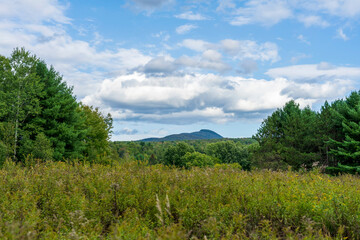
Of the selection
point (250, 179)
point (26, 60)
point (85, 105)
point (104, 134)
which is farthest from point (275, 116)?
point (250, 179)

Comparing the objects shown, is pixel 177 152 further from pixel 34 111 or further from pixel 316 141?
pixel 34 111

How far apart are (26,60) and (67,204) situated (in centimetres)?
3276

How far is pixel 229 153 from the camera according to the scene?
3553 inches

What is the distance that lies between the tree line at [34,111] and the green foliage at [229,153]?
2414 inches

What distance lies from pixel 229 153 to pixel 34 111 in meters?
68.2

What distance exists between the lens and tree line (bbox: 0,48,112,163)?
95.2ft

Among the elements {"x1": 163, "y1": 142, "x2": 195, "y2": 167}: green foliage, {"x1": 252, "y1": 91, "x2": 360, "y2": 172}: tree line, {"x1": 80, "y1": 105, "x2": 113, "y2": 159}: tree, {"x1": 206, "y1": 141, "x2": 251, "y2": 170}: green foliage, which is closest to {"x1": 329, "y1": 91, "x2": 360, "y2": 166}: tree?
{"x1": 252, "y1": 91, "x2": 360, "y2": 172}: tree line

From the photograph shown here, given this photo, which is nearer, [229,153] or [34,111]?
[34,111]

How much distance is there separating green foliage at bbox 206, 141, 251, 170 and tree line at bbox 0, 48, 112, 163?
201ft

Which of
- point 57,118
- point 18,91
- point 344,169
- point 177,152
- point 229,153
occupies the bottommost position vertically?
point 344,169

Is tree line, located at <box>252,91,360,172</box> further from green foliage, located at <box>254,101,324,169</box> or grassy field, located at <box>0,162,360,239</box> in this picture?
grassy field, located at <box>0,162,360,239</box>

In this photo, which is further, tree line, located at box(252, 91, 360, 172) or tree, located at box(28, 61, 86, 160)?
tree line, located at box(252, 91, 360, 172)

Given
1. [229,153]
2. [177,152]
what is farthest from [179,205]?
[229,153]

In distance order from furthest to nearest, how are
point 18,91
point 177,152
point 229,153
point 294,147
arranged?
point 229,153 → point 177,152 → point 294,147 → point 18,91
